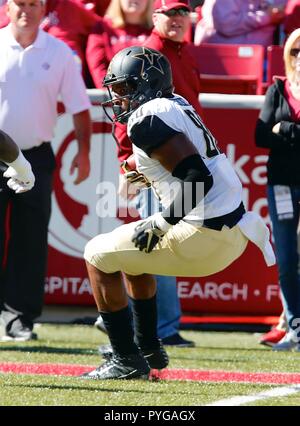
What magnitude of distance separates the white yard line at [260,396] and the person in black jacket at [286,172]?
1743 mm

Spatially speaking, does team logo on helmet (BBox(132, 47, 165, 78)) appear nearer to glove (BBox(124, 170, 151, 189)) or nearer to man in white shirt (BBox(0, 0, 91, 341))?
glove (BBox(124, 170, 151, 189))

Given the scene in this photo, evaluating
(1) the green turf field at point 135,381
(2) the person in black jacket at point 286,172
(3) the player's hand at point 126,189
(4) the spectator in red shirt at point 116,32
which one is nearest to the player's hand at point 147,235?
(1) the green turf field at point 135,381

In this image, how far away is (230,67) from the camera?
30.0 feet

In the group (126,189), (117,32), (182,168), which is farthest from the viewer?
(117,32)

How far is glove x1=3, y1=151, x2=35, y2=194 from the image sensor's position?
559cm

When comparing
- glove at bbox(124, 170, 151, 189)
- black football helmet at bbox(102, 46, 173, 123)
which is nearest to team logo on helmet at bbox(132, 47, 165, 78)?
black football helmet at bbox(102, 46, 173, 123)

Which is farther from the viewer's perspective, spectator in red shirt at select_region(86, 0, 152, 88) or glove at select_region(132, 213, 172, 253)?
spectator in red shirt at select_region(86, 0, 152, 88)

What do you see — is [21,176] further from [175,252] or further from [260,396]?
[260,396]

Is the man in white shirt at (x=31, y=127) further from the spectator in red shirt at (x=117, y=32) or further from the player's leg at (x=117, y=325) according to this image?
the player's leg at (x=117, y=325)

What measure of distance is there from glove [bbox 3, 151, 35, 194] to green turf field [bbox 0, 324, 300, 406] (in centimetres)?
98

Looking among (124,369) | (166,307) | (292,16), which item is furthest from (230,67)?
(124,369)

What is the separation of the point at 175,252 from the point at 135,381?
772mm

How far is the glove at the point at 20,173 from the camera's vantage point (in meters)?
5.59
